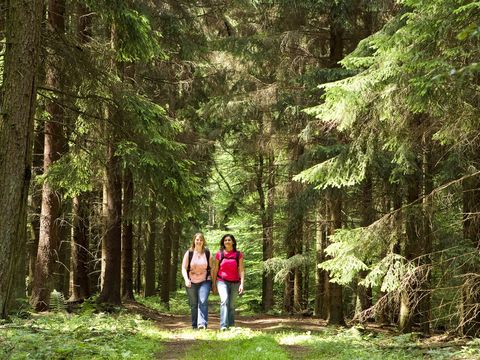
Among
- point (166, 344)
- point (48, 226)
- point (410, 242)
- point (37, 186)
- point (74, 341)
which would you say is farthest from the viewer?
point (37, 186)

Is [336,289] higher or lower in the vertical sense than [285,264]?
lower

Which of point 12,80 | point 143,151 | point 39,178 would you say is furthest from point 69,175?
point 12,80

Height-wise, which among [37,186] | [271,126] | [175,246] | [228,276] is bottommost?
[228,276]

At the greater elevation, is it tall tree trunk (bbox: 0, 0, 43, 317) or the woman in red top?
Answer: tall tree trunk (bbox: 0, 0, 43, 317)

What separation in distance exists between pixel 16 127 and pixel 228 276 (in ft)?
15.9

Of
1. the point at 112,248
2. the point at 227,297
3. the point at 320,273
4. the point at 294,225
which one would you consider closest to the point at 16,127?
the point at 227,297

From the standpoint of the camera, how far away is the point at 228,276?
9430 millimetres

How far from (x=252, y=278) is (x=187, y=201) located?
76.0 ft

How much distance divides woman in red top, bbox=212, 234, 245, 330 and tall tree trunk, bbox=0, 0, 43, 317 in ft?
13.6

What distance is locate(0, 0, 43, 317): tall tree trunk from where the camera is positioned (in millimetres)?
5902

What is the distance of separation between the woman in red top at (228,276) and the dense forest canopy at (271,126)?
116 centimetres

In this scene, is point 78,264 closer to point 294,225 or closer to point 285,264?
point 285,264

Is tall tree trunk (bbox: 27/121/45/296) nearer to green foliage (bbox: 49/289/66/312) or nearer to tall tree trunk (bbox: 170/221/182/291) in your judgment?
green foliage (bbox: 49/289/66/312)

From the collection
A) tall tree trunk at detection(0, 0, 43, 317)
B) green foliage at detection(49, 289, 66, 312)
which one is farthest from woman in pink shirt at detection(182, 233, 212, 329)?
tall tree trunk at detection(0, 0, 43, 317)
